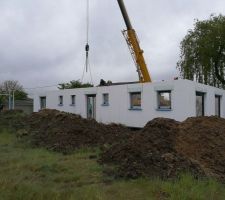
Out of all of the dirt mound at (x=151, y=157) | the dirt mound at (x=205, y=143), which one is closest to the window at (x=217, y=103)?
the dirt mound at (x=205, y=143)

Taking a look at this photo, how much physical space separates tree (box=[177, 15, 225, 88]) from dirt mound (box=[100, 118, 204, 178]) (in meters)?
26.1

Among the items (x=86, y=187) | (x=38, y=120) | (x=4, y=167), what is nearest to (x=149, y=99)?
(x=38, y=120)

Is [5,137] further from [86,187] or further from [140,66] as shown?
[86,187]

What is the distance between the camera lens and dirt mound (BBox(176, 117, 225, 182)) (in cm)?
1071

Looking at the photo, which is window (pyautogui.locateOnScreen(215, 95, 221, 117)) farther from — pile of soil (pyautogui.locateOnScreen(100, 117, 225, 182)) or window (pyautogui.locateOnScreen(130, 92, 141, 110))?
pile of soil (pyautogui.locateOnScreen(100, 117, 225, 182))

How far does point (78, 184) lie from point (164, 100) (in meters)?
15.7

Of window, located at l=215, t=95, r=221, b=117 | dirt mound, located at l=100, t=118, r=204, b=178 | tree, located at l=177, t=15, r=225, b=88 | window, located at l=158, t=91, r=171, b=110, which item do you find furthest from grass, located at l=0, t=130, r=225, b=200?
tree, located at l=177, t=15, r=225, b=88

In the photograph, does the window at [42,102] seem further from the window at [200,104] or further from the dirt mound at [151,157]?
the dirt mound at [151,157]

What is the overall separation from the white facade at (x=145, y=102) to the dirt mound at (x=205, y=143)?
311 inches

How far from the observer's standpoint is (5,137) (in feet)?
65.2

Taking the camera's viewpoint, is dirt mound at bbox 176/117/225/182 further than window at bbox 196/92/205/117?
No

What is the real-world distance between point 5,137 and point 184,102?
9.84 m

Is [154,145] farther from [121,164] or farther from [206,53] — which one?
[206,53]

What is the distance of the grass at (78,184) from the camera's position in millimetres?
7199
